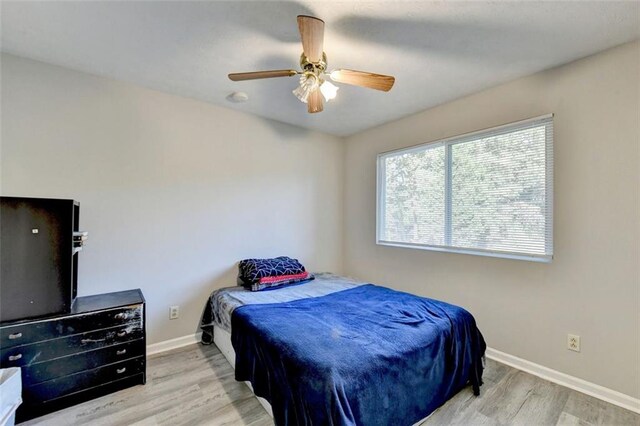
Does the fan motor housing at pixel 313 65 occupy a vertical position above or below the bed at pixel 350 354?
above

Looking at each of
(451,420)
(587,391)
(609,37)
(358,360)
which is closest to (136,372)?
(358,360)

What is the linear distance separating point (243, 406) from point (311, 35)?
7.84 feet

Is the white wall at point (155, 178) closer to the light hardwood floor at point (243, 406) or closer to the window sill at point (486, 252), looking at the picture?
the light hardwood floor at point (243, 406)

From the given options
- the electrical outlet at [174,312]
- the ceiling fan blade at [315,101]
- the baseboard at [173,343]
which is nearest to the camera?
the ceiling fan blade at [315,101]

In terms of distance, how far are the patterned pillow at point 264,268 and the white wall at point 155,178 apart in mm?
189

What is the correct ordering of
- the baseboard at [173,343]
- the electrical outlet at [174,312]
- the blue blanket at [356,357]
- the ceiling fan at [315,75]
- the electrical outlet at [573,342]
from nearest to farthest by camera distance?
1. the blue blanket at [356,357]
2. the ceiling fan at [315,75]
3. the electrical outlet at [573,342]
4. the baseboard at [173,343]
5. the electrical outlet at [174,312]

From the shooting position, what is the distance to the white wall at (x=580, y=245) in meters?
1.94

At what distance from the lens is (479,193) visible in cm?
272

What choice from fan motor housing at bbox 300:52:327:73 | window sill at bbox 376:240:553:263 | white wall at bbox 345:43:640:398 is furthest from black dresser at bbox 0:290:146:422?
white wall at bbox 345:43:640:398

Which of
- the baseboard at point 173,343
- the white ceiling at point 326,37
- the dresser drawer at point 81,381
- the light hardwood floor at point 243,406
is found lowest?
the light hardwood floor at point 243,406

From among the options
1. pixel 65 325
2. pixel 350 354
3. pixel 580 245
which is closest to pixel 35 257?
pixel 65 325

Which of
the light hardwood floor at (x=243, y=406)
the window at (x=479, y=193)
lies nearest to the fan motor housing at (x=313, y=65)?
the window at (x=479, y=193)

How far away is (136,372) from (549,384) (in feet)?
10.5

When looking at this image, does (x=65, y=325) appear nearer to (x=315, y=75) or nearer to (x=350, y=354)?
(x=350, y=354)
